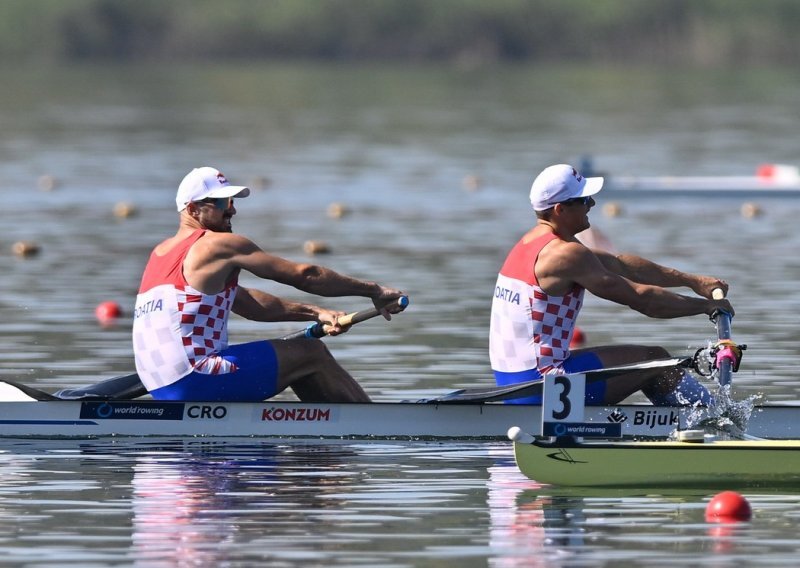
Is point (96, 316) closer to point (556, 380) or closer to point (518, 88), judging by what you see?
point (556, 380)

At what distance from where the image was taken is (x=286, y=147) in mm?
41719

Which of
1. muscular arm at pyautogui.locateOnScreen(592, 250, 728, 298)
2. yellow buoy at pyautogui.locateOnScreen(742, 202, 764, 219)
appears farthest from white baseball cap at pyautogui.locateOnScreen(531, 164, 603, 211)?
yellow buoy at pyautogui.locateOnScreen(742, 202, 764, 219)

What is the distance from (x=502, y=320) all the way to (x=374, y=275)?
9245 mm

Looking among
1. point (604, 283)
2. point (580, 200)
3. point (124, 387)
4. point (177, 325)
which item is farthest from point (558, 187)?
point (124, 387)

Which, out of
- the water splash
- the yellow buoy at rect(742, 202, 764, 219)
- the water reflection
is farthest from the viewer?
the yellow buoy at rect(742, 202, 764, 219)

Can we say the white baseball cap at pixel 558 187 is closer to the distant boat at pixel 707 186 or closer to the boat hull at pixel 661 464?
the boat hull at pixel 661 464

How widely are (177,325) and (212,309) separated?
22 centimetres

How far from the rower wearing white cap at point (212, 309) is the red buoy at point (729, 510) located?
2.81m

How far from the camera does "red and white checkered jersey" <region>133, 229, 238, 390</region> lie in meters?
11.8

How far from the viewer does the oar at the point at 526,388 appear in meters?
11.6

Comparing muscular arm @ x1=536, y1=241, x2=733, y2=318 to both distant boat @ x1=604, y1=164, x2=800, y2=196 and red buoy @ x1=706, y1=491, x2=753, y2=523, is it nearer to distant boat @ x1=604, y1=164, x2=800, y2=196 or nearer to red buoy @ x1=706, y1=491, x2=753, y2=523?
red buoy @ x1=706, y1=491, x2=753, y2=523

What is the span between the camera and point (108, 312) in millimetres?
18188

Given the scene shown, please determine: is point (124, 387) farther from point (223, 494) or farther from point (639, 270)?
point (639, 270)

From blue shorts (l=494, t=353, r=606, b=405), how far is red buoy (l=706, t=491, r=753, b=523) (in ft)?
7.14
